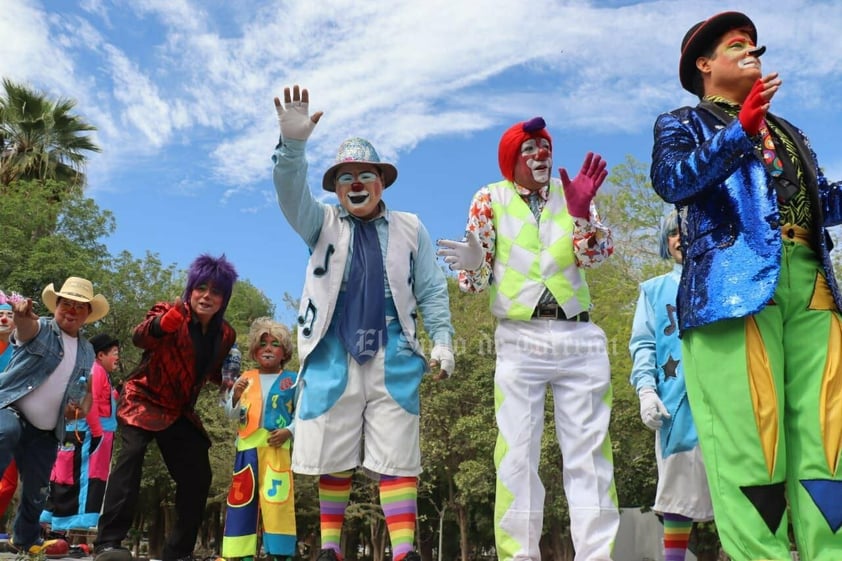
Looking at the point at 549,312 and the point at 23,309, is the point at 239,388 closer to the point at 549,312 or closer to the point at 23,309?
the point at 23,309

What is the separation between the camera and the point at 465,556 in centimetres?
2339

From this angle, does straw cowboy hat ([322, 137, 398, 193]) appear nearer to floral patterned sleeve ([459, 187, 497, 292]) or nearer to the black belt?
floral patterned sleeve ([459, 187, 497, 292])

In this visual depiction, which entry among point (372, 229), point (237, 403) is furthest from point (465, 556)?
point (372, 229)

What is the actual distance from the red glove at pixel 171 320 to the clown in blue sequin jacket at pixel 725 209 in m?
3.07

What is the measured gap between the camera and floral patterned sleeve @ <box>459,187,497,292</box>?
4.24 meters

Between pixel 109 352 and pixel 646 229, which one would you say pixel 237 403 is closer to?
pixel 109 352

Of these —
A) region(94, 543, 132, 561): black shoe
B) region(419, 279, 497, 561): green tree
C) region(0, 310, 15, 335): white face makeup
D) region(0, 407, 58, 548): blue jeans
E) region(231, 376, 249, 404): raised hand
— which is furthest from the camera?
region(419, 279, 497, 561): green tree

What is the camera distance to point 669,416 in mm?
4777

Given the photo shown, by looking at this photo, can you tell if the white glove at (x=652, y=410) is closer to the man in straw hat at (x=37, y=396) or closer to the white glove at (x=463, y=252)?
the white glove at (x=463, y=252)

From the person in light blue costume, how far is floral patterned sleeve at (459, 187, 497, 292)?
3.91ft

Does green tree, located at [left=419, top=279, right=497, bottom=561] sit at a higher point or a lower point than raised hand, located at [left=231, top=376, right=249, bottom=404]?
higher

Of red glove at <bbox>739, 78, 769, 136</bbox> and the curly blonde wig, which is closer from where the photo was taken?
red glove at <bbox>739, 78, 769, 136</bbox>

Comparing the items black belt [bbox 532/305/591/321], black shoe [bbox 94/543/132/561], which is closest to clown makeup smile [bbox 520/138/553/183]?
black belt [bbox 532/305/591/321]

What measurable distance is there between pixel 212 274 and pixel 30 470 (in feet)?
6.01
